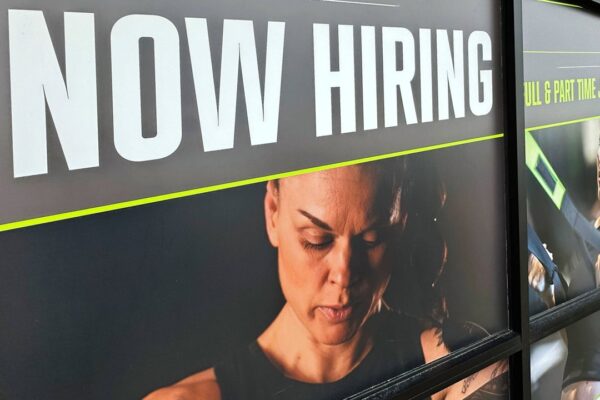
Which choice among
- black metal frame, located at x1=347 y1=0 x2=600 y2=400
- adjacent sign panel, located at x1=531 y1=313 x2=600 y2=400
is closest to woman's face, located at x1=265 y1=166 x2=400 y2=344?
black metal frame, located at x1=347 y1=0 x2=600 y2=400

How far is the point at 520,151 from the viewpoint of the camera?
197 centimetres

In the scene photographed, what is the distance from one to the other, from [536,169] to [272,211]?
3.45 ft

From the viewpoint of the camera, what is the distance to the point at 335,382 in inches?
60.1

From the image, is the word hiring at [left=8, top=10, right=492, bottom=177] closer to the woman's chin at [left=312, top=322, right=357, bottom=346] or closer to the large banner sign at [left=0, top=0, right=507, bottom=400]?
the large banner sign at [left=0, top=0, right=507, bottom=400]

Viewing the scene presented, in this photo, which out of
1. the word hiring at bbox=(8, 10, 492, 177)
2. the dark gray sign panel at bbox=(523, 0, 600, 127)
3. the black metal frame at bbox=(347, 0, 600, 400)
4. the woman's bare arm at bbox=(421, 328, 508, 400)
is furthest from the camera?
the dark gray sign panel at bbox=(523, 0, 600, 127)

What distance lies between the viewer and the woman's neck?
142 centimetres

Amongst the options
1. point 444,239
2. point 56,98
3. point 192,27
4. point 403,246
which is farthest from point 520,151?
point 56,98

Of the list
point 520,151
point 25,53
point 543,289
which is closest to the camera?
point 25,53

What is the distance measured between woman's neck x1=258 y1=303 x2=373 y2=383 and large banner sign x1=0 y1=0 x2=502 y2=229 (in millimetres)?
309

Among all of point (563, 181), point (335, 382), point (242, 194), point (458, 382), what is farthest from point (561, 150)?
point (242, 194)

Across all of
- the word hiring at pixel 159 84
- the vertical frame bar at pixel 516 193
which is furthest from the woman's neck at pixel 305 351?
the vertical frame bar at pixel 516 193

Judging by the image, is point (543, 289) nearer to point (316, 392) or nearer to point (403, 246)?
point (403, 246)

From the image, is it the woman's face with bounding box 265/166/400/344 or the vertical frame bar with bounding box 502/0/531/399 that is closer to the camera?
the woman's face with bounding box 265/166/400/344

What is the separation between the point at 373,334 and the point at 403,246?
0.22 m
